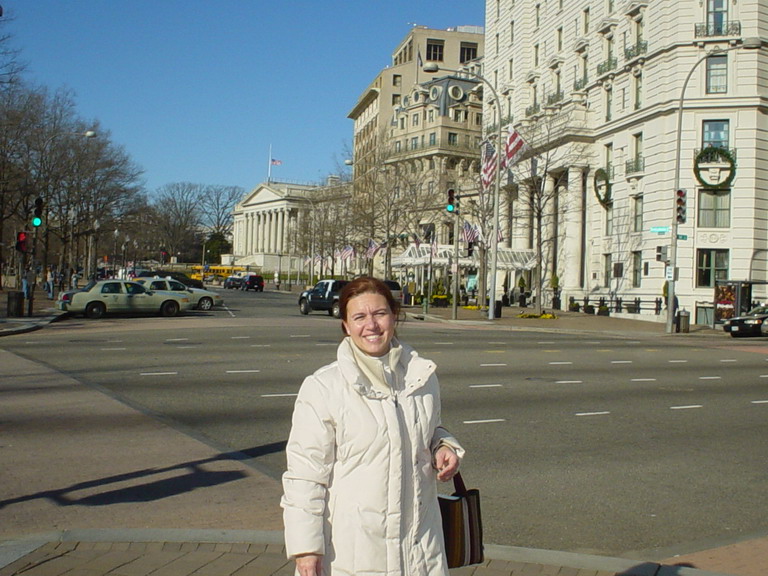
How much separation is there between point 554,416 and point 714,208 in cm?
3617

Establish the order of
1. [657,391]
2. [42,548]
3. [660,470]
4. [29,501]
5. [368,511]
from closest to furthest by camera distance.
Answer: [368,511]
[42,548]
[29,501]
[660,470]
[657,391]

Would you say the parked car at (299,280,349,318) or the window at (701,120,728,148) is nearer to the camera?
the parked car at (299,280,349,318)

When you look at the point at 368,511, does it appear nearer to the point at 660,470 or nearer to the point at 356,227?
the point at 660,470

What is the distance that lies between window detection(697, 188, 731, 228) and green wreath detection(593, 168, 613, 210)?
23.2 feet

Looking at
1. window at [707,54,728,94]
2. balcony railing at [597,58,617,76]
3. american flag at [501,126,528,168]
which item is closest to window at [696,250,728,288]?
window at [707,54,728,94]

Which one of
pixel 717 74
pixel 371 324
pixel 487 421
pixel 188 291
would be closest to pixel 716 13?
pixel 717 74

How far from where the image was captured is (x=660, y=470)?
8.38 m

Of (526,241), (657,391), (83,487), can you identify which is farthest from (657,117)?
(83,487)

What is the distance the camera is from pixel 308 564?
303 cm

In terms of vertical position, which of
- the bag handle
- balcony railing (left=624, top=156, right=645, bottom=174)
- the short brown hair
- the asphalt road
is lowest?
the asphalt road

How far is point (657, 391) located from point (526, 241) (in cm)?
4823

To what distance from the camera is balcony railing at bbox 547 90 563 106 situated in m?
56.5

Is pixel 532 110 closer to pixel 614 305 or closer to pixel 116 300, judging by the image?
pixel 614 305

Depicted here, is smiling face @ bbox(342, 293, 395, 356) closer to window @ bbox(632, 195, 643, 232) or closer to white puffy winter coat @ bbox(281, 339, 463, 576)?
white puffy winter coat @ bbox(281, 339, 463, 576)
